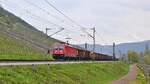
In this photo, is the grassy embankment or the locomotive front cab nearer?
the grassy embankment

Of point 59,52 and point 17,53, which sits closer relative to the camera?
point 59,52

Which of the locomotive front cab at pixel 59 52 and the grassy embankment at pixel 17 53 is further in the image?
the locomotive front cab at pixel 59 52

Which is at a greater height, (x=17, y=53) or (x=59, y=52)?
(x=17, y=53)

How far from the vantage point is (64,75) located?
40.8m

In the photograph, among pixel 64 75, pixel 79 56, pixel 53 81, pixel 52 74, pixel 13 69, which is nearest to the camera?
pixel 13 69

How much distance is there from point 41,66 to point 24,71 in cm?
616

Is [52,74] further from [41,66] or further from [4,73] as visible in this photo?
[4,73]

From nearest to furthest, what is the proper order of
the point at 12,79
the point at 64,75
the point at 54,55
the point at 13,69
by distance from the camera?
the point at 12,79, the point at 13,69, the point at 64,75, the point at 54,55

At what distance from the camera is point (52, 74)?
122ft

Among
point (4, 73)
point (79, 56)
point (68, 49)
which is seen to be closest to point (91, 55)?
point (79, 56)

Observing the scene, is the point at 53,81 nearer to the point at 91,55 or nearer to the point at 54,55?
the point at 54,55

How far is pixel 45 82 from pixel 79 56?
5594 centimetres

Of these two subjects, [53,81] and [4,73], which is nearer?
[4,73]

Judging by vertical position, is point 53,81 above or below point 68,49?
below
